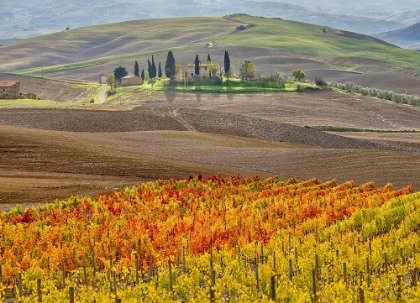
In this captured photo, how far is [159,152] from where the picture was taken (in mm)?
73188

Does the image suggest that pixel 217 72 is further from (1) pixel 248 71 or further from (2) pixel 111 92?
(2) pixel 111 92

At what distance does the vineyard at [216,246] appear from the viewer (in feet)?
81.3

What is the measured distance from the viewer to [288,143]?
294 feet

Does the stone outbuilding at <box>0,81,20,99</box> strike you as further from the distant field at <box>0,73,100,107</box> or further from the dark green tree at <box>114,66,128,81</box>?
the dark green tree at <box>114,66,128,81</box>

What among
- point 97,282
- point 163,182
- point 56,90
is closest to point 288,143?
point 163,182

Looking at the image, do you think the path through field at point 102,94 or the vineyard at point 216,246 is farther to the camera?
the path through field at point 102,94

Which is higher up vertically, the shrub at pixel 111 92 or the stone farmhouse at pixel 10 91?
the stone farmhouse at pixel 10 91

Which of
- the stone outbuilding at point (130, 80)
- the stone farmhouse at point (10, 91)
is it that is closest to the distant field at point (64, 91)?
the stone outbuilding at point (130, 80)

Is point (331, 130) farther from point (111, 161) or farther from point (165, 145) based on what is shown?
point (111, 161)

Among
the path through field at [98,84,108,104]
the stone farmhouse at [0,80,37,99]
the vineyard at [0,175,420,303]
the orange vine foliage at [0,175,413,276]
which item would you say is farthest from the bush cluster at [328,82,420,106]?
the vineyard at [0,175,420,303]

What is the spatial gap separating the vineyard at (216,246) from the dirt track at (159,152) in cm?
720

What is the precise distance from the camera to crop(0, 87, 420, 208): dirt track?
58.7 metres

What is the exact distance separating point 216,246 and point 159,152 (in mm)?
40140

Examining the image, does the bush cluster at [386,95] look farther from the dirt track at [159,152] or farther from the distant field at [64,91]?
the distant field at [64,91]
